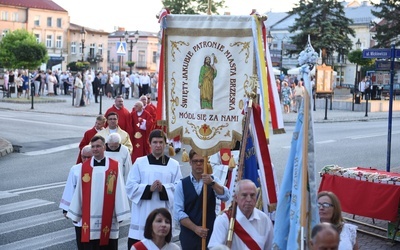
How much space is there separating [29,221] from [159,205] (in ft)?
12.9

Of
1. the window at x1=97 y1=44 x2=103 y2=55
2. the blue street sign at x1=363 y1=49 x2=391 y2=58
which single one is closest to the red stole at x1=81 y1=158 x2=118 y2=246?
the blue street sign at x1=363 y1=49 x2=391 y2=58

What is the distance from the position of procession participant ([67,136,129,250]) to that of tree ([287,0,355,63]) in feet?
192

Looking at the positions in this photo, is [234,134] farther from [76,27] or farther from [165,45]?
[76,27]

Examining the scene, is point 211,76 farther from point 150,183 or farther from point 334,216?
point 334,216

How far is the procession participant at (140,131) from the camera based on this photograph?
1570 cm

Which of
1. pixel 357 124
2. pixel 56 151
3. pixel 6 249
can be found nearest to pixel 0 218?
pixel 6 249

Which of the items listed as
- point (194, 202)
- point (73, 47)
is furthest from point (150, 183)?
point (73, 47)

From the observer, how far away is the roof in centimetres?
8994

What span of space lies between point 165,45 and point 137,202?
6.05ft

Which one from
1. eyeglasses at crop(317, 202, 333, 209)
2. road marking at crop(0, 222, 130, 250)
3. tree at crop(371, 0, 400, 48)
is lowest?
road marking at crop(0, 222, 130, 250)

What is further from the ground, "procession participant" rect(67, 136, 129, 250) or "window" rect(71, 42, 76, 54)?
"window" rect(71, 42, 76, 54)

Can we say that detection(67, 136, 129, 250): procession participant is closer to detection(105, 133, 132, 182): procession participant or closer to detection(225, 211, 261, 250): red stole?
detection(105, 133, 132, 182): procession participant

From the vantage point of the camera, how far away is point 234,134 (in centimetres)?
759

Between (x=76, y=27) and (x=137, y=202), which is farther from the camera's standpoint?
(x=76, y=27)
